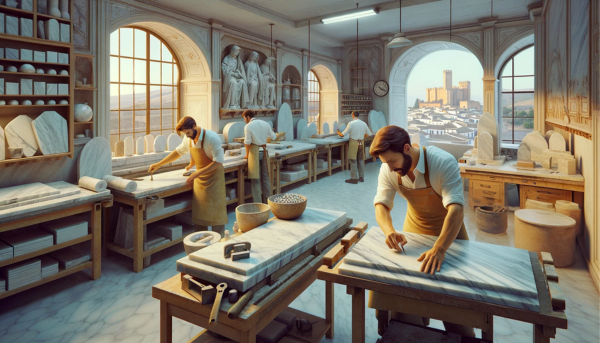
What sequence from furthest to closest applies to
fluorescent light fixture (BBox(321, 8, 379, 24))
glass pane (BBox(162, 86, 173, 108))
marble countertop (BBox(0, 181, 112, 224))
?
1. fluorescent light fixture (BBox(321, 8, 379, 24))
2. glass pane (BBox(162, 86, 173, 108))
3. marble countertop (BBox(0, 181, 112, 224))

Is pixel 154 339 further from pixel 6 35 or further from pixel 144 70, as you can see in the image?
pixel 144 70

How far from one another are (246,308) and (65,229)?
9.50ft

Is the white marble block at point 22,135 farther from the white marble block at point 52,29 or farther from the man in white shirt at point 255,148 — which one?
the man in white shirt at point 255,148

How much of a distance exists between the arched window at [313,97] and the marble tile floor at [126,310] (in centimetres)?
845

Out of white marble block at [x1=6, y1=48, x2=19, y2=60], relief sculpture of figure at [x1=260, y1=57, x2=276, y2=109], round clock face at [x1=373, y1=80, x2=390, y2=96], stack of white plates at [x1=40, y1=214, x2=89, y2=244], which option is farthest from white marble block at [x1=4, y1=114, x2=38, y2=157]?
round clock face at [x1=373, y1=80, x2=390, y2=96]

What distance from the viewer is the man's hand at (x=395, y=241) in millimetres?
2033

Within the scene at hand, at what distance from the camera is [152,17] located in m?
6.11

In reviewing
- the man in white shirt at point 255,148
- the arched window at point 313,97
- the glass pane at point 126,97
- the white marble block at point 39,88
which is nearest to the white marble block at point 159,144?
the glass pane at point 126,97

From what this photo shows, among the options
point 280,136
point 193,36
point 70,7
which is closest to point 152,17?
point 193,36

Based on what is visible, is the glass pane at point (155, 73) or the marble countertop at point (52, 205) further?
the glass pane at point (155, 73)

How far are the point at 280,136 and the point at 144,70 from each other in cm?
360

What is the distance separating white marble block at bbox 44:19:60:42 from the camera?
158 inches

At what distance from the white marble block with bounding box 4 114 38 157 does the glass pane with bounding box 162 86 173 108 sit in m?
3.22

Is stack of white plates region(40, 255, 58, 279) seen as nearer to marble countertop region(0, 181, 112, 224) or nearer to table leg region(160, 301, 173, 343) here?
marble countertop region(0, 181, 112, 224)
